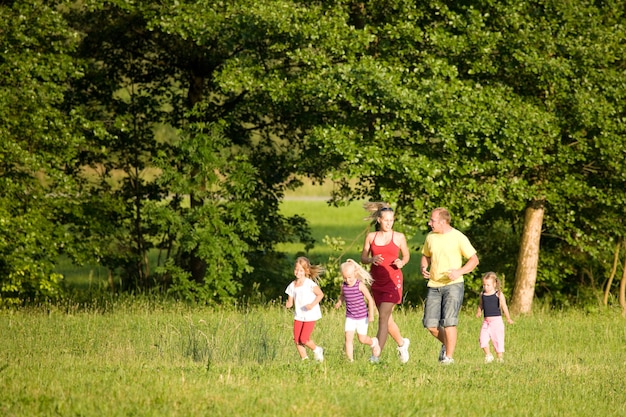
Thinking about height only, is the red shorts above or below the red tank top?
below

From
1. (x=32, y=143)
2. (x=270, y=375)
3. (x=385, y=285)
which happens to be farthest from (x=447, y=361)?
(x=32, y=143)

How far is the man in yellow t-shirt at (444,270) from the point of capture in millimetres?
Answer: 11703

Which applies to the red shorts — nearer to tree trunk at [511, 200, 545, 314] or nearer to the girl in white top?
the girl in white top

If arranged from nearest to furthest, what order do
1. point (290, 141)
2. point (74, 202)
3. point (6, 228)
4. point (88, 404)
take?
point (88, 404) < point (6, 228) < point (74, 202) < point (290, 141)

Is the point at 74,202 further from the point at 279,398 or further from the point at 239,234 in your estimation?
the point at 279,398

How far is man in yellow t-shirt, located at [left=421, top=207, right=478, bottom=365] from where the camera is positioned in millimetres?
11703

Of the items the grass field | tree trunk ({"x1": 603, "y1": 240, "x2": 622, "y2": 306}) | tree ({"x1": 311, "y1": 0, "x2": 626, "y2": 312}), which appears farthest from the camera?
tree trunk ({"x1": 603, "y1": 240, "x2": 622, "y2": 306})

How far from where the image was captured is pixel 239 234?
19609 millimetres

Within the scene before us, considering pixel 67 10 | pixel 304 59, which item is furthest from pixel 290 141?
pixel 67 10

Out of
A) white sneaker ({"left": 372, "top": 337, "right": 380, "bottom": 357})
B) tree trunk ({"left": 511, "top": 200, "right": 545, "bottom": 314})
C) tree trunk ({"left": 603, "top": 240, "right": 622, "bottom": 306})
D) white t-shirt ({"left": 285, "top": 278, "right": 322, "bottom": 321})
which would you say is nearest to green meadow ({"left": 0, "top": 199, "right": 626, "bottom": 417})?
white sneaker ({"left": 372, "top": 337, "right": 380, "bottom": 357})

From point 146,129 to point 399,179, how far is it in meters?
6.20

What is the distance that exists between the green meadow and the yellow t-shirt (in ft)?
3.45

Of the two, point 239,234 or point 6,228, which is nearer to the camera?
point 6,228

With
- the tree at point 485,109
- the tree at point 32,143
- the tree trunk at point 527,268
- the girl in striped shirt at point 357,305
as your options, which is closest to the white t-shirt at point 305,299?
the girl in striped shirt at point 357,305
